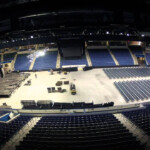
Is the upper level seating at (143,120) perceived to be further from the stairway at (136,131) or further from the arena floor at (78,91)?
the arena floor at (78,91)

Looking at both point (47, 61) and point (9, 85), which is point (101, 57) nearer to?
point (47, 61)

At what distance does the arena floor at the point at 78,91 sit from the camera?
14402 mm

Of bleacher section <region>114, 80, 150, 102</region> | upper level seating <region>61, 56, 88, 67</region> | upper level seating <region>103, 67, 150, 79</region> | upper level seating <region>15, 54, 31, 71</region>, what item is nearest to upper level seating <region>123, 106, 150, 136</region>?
bleacher section <region>114, 80, 150, 102</region>

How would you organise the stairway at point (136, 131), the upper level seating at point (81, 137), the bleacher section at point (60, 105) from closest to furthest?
the upper level seating at point (81, 137)
the stairway at point (136, 131)
the bleacher section at point (60, 105)

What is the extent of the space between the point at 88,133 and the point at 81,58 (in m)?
22.2

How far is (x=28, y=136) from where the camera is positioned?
7387 mm

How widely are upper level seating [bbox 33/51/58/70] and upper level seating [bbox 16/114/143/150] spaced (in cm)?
1909

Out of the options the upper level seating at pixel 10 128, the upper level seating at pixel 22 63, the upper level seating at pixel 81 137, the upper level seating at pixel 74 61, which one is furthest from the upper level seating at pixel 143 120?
the upper level seating at pixel 22 63

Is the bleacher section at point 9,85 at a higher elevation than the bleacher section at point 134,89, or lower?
higher

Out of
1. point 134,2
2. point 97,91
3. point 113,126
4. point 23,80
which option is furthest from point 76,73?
point 134,2

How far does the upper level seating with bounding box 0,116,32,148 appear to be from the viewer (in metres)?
7.46

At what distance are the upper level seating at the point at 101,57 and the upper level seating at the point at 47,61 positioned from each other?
880 cm

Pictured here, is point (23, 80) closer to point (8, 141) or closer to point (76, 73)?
point (76, 73)

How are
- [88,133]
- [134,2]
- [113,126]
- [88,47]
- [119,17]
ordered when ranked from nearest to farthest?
[134,2]
[119,17]
[88,133]
[113,126]
[88,47]
